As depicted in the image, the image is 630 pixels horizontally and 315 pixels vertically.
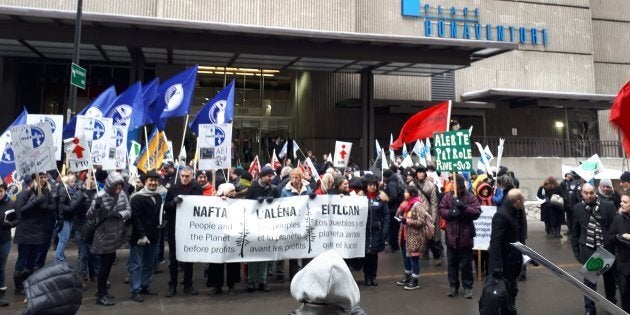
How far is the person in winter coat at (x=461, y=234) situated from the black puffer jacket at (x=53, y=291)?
19.0 feet

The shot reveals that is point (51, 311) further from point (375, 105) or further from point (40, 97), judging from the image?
point (40, 97)

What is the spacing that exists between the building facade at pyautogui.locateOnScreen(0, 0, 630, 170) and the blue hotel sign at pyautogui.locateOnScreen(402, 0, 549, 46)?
0.07 metres

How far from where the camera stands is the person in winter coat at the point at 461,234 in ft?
23.1

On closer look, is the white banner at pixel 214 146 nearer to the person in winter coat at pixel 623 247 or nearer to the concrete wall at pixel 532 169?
the person in winter coat at pixel 623 247

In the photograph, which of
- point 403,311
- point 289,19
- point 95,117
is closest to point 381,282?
point 403,311

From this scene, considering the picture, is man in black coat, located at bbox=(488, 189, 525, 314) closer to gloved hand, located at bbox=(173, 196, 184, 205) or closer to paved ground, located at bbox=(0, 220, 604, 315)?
paved ground, located at bbox=(0, 220, 604, 315)

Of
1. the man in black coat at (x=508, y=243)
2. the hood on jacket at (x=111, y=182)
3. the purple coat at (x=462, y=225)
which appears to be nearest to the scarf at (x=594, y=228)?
the man in black coat at (x=508, y=243)

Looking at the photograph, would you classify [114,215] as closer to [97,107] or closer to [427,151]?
[97,107]

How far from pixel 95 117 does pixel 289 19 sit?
1581 centimetres

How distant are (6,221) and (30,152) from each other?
1159 millimetres

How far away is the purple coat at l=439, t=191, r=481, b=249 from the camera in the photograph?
277 inches

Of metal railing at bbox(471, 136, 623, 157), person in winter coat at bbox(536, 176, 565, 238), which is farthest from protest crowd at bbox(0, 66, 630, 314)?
metal railing at bbox(471, 136, 623, 157)

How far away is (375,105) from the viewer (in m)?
23.8

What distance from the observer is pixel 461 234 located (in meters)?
7.06
